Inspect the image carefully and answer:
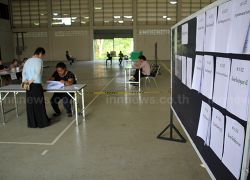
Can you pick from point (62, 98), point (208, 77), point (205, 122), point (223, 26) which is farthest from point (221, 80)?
point (62, 98)

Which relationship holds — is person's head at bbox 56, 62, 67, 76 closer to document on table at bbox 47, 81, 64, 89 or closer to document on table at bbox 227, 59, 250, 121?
document on table at bbox 47, 81, 64, 89

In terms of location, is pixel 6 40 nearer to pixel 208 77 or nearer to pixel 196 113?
pixel 196 113

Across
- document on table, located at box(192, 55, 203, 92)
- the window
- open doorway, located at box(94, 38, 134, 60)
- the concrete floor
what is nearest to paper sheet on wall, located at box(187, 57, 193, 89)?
document on table, located at box(192, 55, 203, 92)

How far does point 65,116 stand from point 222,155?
15.5 ft

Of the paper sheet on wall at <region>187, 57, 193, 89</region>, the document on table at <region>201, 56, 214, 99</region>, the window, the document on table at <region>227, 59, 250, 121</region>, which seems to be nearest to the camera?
the document on table at <region>227, 59, 250, 121</region>

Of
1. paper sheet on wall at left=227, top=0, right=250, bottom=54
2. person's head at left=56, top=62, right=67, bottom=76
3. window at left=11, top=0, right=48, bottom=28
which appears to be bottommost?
person's head at left=56, top=62, right=67, bottom=76

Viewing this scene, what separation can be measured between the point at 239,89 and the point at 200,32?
81cm

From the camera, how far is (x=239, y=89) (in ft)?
4.49

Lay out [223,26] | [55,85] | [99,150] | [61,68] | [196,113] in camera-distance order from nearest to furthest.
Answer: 1. [223,26]
2. [196,113]
3. [99,150]
4. [55,85]
5. [61,68]

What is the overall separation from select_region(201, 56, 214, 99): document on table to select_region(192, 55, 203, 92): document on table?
8 cm

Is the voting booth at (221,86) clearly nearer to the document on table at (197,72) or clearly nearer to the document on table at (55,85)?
the document on table at (197,72)

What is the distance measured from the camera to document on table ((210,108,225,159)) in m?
1.64

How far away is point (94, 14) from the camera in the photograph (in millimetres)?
25156

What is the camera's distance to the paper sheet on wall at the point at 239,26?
4.29 ft
